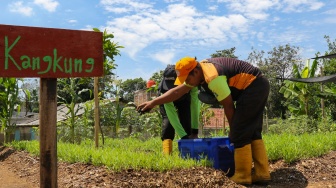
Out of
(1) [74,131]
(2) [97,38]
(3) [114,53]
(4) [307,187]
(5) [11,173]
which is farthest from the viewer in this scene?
(1) [74,131]

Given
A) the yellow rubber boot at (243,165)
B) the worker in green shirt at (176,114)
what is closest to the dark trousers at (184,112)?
the worker in green shirt at (176,114)

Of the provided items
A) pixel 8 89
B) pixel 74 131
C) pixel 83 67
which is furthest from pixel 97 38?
pixel 8 89

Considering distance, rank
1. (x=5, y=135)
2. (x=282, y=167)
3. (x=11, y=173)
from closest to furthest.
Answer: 1. (x=282, y=167)
2. (x=11, y=173)
3. (x=5, y=135)

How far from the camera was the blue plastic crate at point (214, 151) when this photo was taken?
158 inches

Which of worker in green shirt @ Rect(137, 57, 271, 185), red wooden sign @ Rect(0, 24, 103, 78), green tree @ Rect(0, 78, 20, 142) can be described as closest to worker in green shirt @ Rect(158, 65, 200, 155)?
worker in green shirt @ Rect(137, 57, 271, 185)

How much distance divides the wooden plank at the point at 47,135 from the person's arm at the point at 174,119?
195 centimetres

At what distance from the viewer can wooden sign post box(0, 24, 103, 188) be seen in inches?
106

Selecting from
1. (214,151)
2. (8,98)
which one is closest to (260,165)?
(214,151)

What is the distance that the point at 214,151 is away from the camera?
401 centimetres

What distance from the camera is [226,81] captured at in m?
3.65

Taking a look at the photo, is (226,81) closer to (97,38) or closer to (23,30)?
(97,38)

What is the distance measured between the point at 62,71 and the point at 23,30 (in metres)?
0.40

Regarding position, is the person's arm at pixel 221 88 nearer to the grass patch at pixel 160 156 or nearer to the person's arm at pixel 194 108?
the grass patch at pixel 160 156

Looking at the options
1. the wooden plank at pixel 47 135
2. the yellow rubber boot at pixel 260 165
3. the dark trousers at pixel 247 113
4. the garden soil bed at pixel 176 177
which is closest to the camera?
the wooden plank at pixel 47 135
